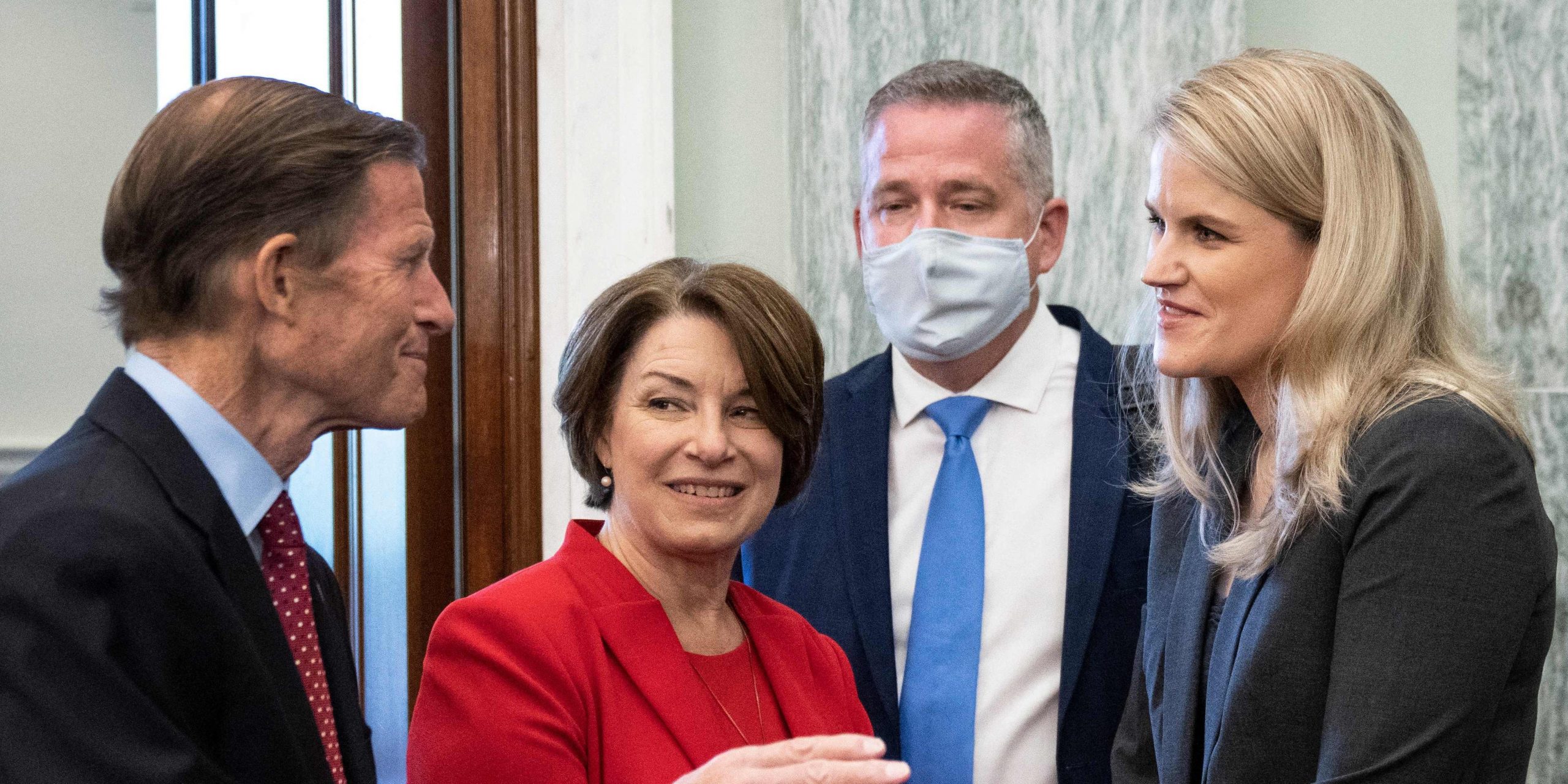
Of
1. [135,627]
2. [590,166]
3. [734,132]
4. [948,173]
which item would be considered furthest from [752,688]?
[734,132]

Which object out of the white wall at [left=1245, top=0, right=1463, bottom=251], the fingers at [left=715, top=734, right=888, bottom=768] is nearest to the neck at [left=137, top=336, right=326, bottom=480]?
the fingers at [left=715, top=734, right=888, bottom=768]

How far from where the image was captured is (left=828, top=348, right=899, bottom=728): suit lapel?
2.22m

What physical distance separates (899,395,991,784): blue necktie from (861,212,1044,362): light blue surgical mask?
186mm

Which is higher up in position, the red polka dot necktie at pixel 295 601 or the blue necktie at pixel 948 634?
the red polka dot necktie at pixel 295 601

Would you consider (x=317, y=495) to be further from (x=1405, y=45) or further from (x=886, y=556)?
(x=1405, y=45)

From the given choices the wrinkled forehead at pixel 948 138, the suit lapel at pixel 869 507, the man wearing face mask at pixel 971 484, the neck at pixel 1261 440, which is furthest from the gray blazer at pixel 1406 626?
the wrinkled forehead at pixel 948 138

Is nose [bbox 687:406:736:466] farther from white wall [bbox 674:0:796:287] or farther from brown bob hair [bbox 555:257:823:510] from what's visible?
white wall [bbox 674:0:796:287]

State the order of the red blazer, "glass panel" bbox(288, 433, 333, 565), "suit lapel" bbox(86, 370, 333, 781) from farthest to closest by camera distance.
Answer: "glass panel" bbox(288, 433, 333, 565) < the red blazer < "suit lapel" bbox(86, 370, 333, 781)

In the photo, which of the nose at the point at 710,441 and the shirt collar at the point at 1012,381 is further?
the shirt collar at the point at 1012,381

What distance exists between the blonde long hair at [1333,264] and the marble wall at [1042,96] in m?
1.12

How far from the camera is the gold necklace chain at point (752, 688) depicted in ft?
5.87

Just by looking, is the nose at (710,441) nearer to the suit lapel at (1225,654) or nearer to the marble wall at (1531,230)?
the suit lapel at (1225,654)

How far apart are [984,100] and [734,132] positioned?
873 millimetres

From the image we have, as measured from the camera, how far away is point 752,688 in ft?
6.15
